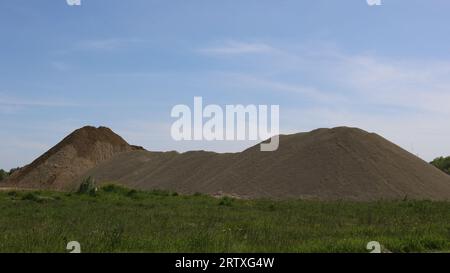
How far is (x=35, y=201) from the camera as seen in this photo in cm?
2731

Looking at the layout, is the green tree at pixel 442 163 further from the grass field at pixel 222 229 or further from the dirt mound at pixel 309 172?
the grass field at pixel 222 229

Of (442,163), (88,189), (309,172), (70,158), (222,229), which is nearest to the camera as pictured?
(222,229)

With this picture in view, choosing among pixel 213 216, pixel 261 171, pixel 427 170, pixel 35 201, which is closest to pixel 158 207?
pixel 213 216

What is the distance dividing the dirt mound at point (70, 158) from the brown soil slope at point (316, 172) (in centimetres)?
2085

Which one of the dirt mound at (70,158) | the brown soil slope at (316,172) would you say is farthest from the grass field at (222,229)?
the dirt mound at (70,158)

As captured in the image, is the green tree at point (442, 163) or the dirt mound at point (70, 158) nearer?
the dirt mound at point (70, 158)

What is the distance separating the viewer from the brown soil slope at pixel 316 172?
38469 millimetres

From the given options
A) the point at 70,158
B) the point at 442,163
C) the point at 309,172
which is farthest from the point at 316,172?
the point at 70,158

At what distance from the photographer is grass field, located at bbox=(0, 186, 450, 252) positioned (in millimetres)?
10508

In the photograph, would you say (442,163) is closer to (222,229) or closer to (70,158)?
(70,158)

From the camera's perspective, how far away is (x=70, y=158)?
7619 cm

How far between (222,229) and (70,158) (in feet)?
213

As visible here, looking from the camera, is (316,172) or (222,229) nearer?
(222,229)
